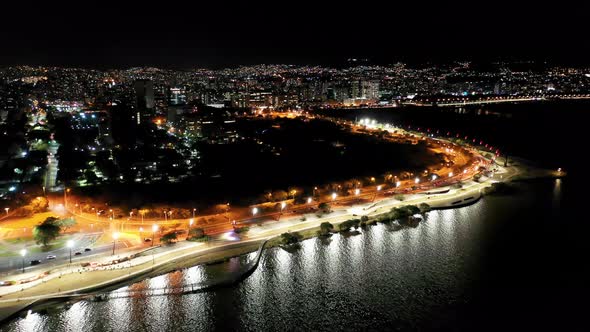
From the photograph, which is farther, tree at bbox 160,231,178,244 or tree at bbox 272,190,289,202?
tree at bbox 272,190,289,202

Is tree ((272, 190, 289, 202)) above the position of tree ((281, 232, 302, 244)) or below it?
above

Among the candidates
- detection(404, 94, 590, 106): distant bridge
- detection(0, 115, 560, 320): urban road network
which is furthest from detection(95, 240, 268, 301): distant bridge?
detection(404, 94, 590, 106): distant bridge

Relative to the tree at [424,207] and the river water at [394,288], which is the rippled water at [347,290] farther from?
the tree at [424,207]

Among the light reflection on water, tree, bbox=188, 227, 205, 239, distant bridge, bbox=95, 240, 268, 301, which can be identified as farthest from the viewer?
A: tree, bbox=188, 227, 205, 239

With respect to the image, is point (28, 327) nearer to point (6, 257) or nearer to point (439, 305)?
point (6, 257)

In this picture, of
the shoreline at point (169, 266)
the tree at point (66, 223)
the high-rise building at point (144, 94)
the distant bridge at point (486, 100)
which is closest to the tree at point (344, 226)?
the shoreline at point (169, 266)

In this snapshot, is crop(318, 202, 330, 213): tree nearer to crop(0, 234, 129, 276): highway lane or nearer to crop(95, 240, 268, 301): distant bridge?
crop(95, 240, 268, 301): distant bridge

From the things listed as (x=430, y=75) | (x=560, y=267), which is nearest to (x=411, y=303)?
(x=560, y=267)
